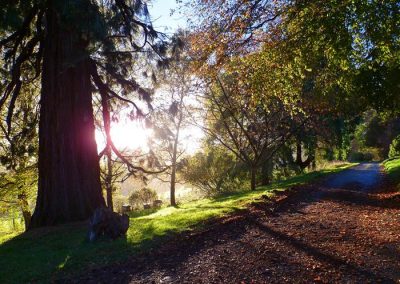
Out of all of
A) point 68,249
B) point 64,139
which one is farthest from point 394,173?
point 68,249

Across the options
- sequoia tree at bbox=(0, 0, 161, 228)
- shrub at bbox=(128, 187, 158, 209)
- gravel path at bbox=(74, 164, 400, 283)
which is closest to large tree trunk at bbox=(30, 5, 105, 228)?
sequoia tree at bbox=(0, 0, 161, 228)

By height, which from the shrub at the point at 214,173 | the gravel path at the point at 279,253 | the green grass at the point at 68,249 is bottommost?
the gravel path at the point at 279,253

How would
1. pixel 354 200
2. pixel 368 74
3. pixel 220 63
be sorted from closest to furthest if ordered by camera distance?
pixel 220 63
pixel 354 200
pixel 368 74

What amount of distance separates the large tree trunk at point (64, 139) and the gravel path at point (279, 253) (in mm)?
4857

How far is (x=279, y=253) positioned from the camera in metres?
6.95

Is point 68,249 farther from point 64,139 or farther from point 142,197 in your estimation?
point 142,197

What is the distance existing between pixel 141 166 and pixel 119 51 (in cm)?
497

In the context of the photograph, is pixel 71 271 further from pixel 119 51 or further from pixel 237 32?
pixel 119 51

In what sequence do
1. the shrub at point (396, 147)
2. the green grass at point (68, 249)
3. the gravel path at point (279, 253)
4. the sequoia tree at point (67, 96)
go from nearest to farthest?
the gravel path at point (279, 253), the green grass at point (68, 249), the sequoia tree at point (67, 96), the shrub at point (396, 147)

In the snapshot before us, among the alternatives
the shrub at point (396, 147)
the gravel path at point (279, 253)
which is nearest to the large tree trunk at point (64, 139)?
the gravel path at point (279, 253)

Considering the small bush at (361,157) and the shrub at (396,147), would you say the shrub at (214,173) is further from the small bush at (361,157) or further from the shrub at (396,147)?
the small bush at (361,157)

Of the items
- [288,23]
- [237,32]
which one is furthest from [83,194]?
[288,23]

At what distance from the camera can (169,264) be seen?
22.5 ft

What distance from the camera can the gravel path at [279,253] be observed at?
586cm
